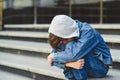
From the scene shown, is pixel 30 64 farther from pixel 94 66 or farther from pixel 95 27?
pixel 94 66

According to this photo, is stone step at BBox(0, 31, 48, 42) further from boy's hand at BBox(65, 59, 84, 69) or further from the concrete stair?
boy's hand at BBox(65, 59, 84, 69)

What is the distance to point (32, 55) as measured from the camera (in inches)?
223

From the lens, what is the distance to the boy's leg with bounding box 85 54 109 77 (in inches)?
138

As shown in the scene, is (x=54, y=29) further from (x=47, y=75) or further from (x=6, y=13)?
(x=6, y=13)

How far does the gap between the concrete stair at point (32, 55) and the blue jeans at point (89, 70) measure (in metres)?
0.11

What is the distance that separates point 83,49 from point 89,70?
0.24m

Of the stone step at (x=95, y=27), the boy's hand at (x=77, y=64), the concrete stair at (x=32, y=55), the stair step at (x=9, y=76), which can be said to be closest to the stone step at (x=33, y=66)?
the concrete stair at (x=32, y=55)

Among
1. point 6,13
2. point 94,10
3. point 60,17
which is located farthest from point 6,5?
point 60,17

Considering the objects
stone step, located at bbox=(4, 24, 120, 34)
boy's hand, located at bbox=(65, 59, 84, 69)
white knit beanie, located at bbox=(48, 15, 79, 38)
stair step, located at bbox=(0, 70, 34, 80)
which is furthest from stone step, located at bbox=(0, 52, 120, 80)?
stone step, located at bbox=(4, 24, 120, 34)

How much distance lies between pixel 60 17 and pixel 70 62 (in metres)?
0.44

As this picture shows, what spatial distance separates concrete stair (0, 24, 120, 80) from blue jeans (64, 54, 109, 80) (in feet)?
0.37

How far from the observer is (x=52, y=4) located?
765cm

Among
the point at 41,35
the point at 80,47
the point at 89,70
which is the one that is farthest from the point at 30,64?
the point at 80,47

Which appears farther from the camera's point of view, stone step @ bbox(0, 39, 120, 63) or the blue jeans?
stone step @ bbox(0, 39, 120, 63)
